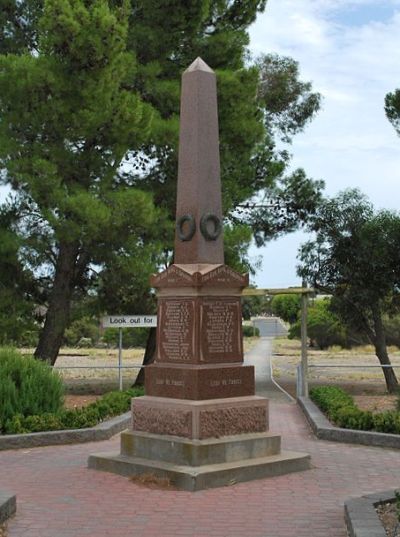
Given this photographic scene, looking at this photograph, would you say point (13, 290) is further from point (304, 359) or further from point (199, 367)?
point (199, 367)

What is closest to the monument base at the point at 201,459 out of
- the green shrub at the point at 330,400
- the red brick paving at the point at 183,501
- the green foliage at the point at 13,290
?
the red brick paving at the point at 183,501

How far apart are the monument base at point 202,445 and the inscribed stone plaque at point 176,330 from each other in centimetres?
53

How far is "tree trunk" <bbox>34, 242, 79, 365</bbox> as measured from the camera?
1719 cm

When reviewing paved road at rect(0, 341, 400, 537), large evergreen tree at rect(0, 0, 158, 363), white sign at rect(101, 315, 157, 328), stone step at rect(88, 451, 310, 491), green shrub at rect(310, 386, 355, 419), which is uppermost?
large evergreen tree at rect(0, 0, 158, 363)

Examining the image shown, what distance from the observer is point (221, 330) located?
8594 mm

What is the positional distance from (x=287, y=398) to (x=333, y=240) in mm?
4989

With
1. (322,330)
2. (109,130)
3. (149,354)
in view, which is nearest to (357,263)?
(149,354)

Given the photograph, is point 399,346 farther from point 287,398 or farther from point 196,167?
point 196,167

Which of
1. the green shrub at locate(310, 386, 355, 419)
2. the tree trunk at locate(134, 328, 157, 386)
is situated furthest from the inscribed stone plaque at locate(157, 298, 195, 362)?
the tree trunk at locate(134, 328, 157, 386)

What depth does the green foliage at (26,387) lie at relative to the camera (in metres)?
10.8

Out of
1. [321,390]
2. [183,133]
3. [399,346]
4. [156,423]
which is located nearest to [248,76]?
[321,390]

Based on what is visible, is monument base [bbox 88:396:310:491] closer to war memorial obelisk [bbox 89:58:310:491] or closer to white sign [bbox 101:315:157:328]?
war memorial obelisk [bbox 89:58:310:491]

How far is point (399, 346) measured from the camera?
5000cm

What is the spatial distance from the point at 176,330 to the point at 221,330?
0.52 meters
